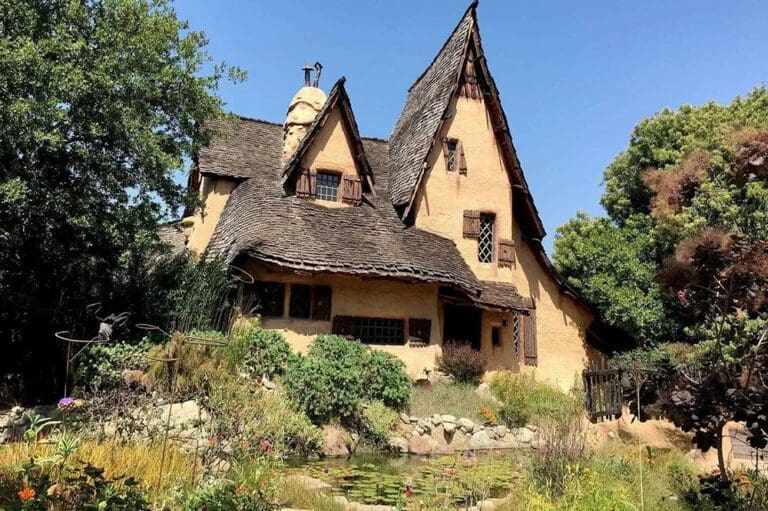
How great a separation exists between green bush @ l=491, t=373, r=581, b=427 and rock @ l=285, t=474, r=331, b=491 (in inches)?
252

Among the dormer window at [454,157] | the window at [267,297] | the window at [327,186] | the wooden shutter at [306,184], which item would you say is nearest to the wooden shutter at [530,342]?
the dormer window at [454,157]

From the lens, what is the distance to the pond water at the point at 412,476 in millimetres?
6613

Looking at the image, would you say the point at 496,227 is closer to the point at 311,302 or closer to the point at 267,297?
the point at 311,302

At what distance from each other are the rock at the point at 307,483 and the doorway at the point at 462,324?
954 cm

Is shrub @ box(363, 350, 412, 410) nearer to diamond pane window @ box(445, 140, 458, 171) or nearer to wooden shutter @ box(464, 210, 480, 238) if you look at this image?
wooden shutter @ box(464, 210, 480, 238)

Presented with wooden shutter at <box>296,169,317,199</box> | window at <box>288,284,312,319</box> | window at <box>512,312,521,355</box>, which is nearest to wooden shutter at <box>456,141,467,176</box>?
wooden shutter at <box>296,169,317,199</box>

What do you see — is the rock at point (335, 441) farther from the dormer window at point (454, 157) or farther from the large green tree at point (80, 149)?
the dormer window at point (454, 157)

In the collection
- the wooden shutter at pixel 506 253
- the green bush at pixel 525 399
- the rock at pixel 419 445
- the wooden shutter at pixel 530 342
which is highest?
the wooden shutter at pixel 506 253

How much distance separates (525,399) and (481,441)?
7.66ft

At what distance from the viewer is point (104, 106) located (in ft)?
34.7

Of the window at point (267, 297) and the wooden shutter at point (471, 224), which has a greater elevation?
the wooden shutter at point (471, 224)

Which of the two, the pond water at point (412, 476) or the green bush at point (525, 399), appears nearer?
the pond water at point (412, 476)

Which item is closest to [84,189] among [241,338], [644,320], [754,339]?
[241,338]

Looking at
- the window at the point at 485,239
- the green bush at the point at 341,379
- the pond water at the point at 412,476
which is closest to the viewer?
the pond water at the point at 412,476
